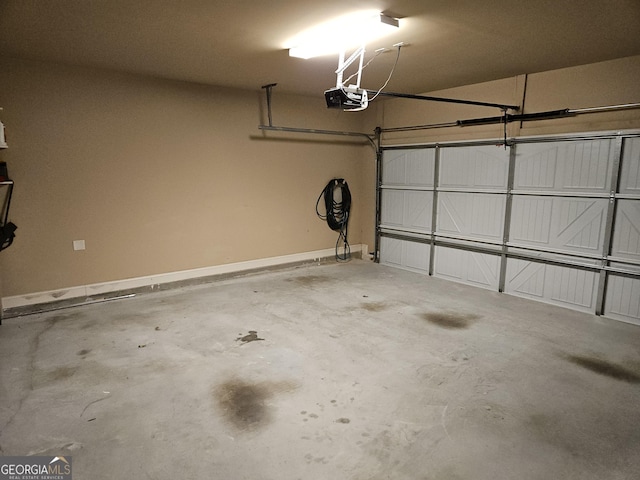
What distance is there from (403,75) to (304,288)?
3.02m

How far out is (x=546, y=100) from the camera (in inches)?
193

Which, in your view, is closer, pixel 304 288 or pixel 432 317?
pixel 432 317

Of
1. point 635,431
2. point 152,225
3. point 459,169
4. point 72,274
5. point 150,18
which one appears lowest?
point 635,431

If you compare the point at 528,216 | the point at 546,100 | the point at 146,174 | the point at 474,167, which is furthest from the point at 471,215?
the point at 146,174

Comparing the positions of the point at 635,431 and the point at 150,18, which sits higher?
the point at 150,18

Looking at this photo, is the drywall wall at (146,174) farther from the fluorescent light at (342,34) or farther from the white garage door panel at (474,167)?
the fluorescent light at (342,34)

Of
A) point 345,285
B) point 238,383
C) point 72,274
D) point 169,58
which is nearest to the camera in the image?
point 238,383

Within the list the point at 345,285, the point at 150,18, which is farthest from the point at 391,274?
the point at 150,18

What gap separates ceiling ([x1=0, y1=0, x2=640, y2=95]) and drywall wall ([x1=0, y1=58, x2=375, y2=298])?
0.42 meters

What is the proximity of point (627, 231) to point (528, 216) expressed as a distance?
3.49 ft

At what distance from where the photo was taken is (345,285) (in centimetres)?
577

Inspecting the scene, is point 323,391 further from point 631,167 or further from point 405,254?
point 405,254

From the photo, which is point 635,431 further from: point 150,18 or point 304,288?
point 150,18

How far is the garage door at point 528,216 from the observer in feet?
14.5
